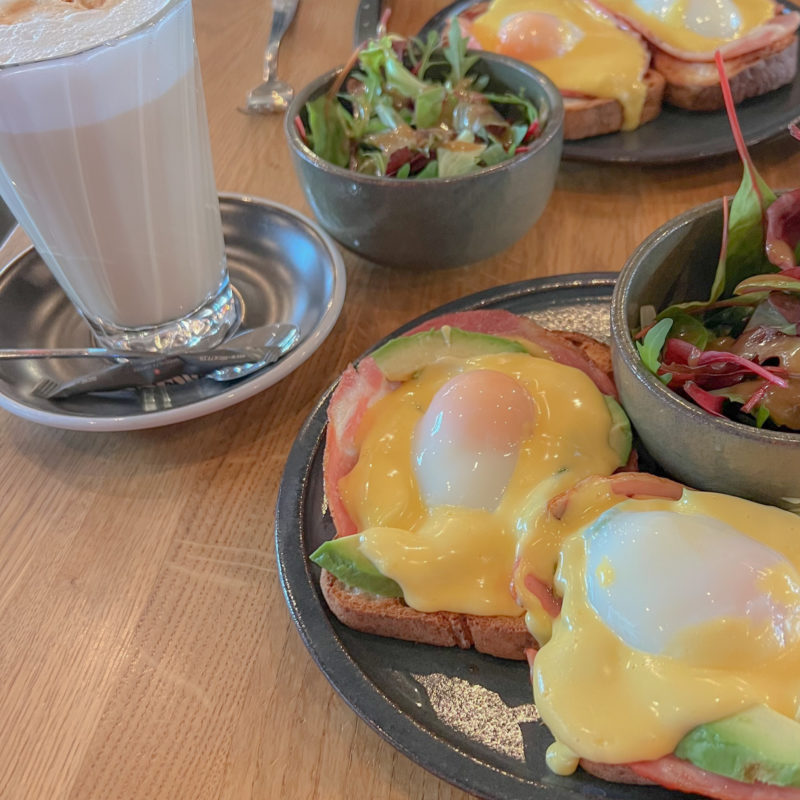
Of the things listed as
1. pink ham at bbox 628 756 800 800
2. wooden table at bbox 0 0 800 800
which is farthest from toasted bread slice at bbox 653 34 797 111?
pink ham at bbox 628 756 800 800

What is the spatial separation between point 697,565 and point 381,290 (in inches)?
33.7

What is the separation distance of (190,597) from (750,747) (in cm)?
68

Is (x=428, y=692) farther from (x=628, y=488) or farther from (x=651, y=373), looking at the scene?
(x=651, y=373)

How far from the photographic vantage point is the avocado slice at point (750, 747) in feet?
2.07

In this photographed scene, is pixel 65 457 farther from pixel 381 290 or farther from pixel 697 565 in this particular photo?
pixel 697 565

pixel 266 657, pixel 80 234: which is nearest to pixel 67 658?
pixel 266 657

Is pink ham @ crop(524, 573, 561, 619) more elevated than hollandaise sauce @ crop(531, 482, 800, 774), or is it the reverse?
hollandaise sauce @ crop(531, 482, 800, 774)

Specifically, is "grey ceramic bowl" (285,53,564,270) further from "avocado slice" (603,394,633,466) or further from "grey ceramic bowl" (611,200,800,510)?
"avocado slice" (603,394,633,466)

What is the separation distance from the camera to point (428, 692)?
799 millimetres

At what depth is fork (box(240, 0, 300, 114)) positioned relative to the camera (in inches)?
76.3

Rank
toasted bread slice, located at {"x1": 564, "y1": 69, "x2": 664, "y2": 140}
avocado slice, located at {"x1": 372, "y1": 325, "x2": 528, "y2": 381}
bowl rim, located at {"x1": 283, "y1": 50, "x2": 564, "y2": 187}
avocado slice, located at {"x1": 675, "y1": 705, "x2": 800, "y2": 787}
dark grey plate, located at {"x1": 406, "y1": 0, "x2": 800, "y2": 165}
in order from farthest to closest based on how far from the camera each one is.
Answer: toasted bread slice, located at {"x1": 564, "y1": 69, "x2": 664, "y2": 140}, dark grey plate, located at {"x1": 406, "y1": 0, "x2": 800, "y2": 165}, bowl rim, located at {"x1": 283, "y1": 50, "x2": 564, "y2": 187}, avocado slice, located at {"x1": 372, "y1": 325, "x2": 528, "y2": 381}, avocado slice, located at {"x1": 675, "y1": 705, "x2": 800, "y2": 787}

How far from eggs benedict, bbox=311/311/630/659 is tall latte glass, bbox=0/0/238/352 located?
41cm

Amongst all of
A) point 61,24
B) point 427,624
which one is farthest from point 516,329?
point 61,24

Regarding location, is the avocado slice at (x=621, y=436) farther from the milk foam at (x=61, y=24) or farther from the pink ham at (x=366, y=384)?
the milk foam at (x=61, y=24)
